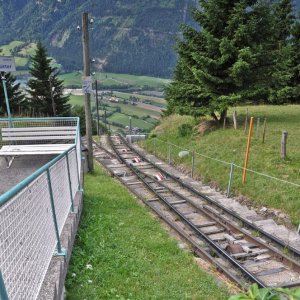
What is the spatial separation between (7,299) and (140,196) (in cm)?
959

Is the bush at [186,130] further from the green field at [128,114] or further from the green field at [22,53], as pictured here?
the green field at [22,53]

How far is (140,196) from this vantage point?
1209cm

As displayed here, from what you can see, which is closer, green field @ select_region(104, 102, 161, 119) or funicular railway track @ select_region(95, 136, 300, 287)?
funicular railway track @ select_region(95, 136, 300, 287)

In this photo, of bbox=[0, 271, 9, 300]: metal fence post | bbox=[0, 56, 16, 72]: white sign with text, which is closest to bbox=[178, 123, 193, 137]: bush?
bbox=[0, 56, 16, 72]: white sign with text

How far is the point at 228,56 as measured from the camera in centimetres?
1678

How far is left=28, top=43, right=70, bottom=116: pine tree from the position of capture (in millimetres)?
39750

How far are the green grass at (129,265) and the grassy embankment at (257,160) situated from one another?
401 centimetres

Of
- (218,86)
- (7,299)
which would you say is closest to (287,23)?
(218,86)

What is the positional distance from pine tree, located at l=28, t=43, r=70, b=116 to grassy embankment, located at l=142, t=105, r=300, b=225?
23.1 metres

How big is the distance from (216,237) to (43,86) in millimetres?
36215

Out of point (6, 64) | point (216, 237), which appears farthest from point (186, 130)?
point (216, 237)

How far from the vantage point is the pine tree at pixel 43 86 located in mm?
39750

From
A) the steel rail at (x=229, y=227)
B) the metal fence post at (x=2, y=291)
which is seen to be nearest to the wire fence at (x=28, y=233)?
the metal fence post at (x=2, y=291)

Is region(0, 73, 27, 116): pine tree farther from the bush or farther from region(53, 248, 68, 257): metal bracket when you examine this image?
region(53, 248, 68, 257): metal bracket
